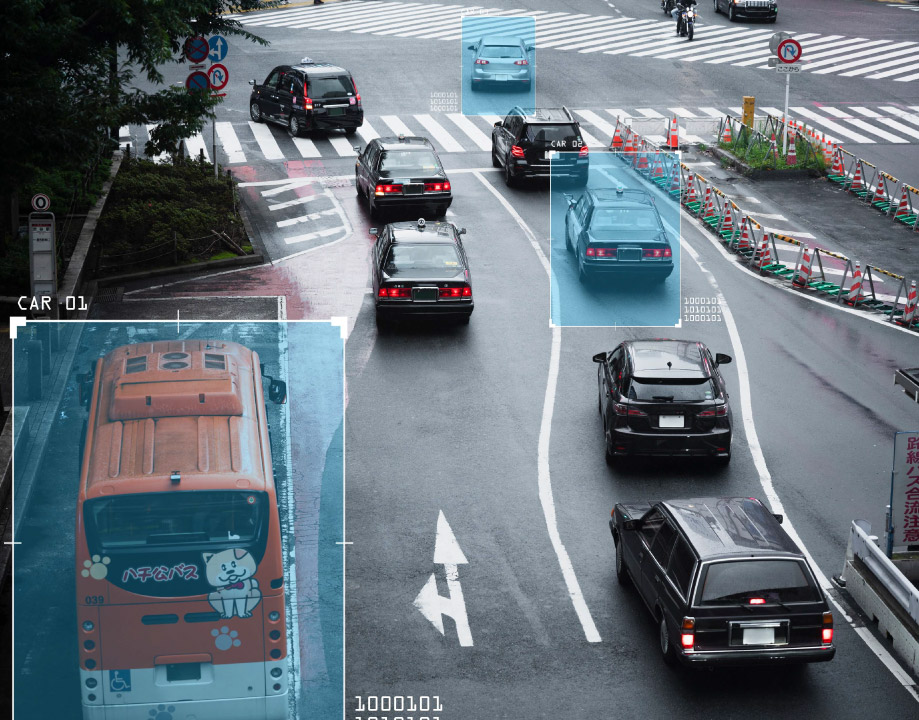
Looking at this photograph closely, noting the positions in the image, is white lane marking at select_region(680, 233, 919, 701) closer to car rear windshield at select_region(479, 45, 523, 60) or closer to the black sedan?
the black sedan

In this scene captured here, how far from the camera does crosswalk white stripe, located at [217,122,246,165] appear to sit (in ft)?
118

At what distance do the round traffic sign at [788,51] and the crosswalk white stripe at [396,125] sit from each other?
11238mm

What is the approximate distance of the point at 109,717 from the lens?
25.6 feet

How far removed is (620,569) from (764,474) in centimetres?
393

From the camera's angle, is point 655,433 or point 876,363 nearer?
point 655,433

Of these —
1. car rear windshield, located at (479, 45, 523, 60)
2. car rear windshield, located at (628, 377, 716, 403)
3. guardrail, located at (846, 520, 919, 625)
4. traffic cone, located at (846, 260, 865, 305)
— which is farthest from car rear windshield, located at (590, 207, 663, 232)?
car rear windshield, located at (479, 45, 523, 60)

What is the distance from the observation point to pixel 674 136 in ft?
123

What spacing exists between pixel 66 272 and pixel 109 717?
1621 cm

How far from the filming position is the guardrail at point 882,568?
12.6m

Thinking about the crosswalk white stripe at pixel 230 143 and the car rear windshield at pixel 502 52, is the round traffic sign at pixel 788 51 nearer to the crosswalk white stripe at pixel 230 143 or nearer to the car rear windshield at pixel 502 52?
the car rear windshield at pixel 502 52

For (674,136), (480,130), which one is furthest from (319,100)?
(674,136)

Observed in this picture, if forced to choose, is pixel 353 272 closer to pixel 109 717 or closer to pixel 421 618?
pixel 421 618

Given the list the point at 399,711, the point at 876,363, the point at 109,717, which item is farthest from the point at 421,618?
the point at 876,363

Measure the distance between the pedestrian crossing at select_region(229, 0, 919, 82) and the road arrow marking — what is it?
38068 millimetres
